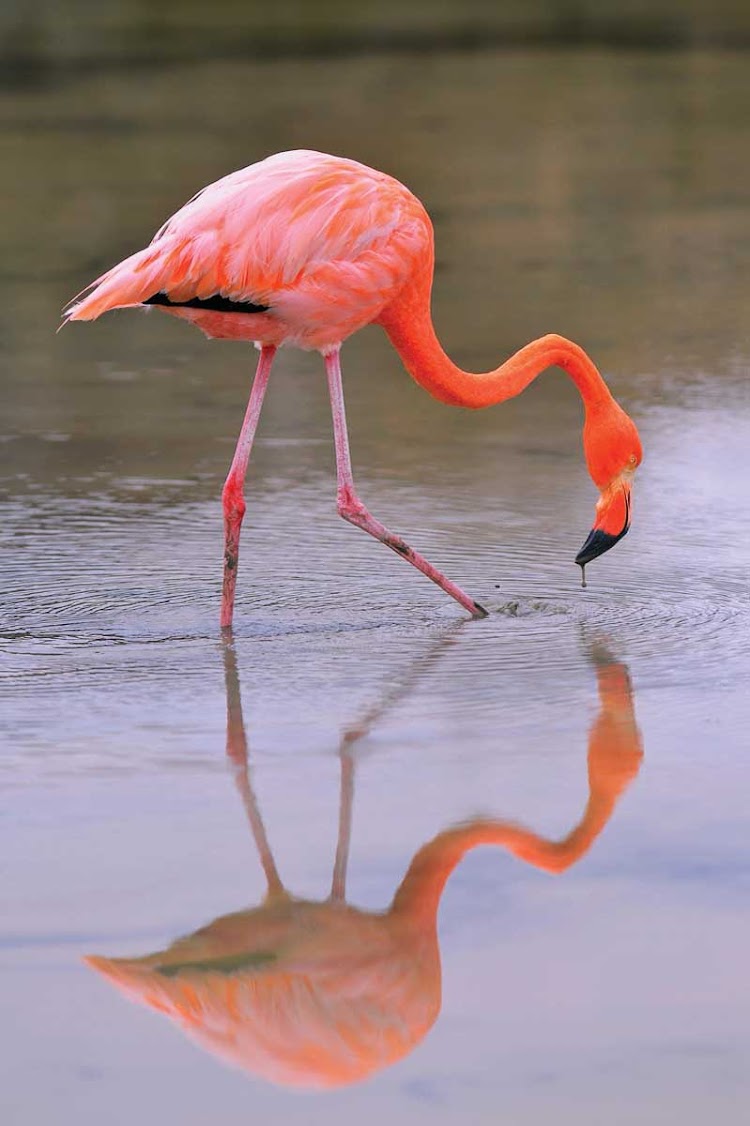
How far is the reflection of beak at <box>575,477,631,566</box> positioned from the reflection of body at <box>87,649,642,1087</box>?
1.71m

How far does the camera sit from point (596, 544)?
580 cm

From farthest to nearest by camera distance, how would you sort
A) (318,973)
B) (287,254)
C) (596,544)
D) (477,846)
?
(596,544), (287,254), (477,846), (318,973)

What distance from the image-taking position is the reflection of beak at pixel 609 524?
228 inches

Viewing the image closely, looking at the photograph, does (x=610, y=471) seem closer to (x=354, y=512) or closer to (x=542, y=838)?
(x=354, y=512)

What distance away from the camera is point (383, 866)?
13.2ft

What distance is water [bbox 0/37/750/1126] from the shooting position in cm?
333

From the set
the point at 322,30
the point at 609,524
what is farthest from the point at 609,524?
the point at 322,30

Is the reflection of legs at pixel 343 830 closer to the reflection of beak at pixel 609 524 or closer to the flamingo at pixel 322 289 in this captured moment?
the flamingo at pixel 322 289

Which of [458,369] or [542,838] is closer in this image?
[542,838]

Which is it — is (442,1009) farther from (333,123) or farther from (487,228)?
(333,123)

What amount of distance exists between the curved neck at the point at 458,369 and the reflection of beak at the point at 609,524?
0.29m

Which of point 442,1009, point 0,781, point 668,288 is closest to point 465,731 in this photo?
point 0,781

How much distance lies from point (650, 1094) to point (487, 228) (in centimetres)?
1001

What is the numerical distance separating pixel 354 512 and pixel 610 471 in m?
0.77
